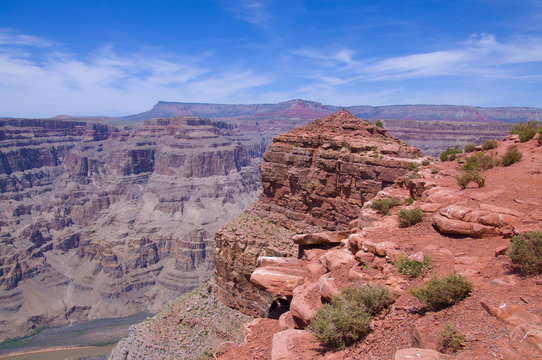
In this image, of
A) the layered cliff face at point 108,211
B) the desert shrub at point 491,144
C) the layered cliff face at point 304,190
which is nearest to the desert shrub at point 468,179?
the desert shrub at point 491,144

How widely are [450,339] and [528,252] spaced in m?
2.57

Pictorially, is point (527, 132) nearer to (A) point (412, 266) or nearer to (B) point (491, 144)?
(B) point (491, 144)

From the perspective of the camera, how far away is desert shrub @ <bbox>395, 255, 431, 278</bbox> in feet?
24.6

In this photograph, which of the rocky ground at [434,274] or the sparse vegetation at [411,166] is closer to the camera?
the rocky ground at [434,274]

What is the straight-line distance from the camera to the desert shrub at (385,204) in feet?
43.9

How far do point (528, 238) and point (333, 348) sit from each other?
459 centimetres

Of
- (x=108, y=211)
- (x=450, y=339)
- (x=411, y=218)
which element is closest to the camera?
(x=450, y=339)

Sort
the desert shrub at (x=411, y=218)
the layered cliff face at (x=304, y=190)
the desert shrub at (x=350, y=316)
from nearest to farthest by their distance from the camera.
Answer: the desert shrub at (x=350, y=316), the desert shrub at (x=411, y=218), the layered cliff face at (x=304, y=190)

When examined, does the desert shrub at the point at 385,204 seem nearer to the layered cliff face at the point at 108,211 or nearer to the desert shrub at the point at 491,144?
the desert shrub at the point at 491,144

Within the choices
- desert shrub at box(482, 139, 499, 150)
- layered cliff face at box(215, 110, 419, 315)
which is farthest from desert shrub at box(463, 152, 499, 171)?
layered cliff face at box(215, 110, 419, 315)

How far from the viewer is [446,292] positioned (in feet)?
20.0

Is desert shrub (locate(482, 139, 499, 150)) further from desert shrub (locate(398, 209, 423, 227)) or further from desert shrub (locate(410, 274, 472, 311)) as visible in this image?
desert shrub (locate(410, 274, 472, 311))

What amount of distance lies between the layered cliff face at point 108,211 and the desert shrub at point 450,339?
3226 inches

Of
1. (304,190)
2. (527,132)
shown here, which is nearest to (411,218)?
(527,132)
